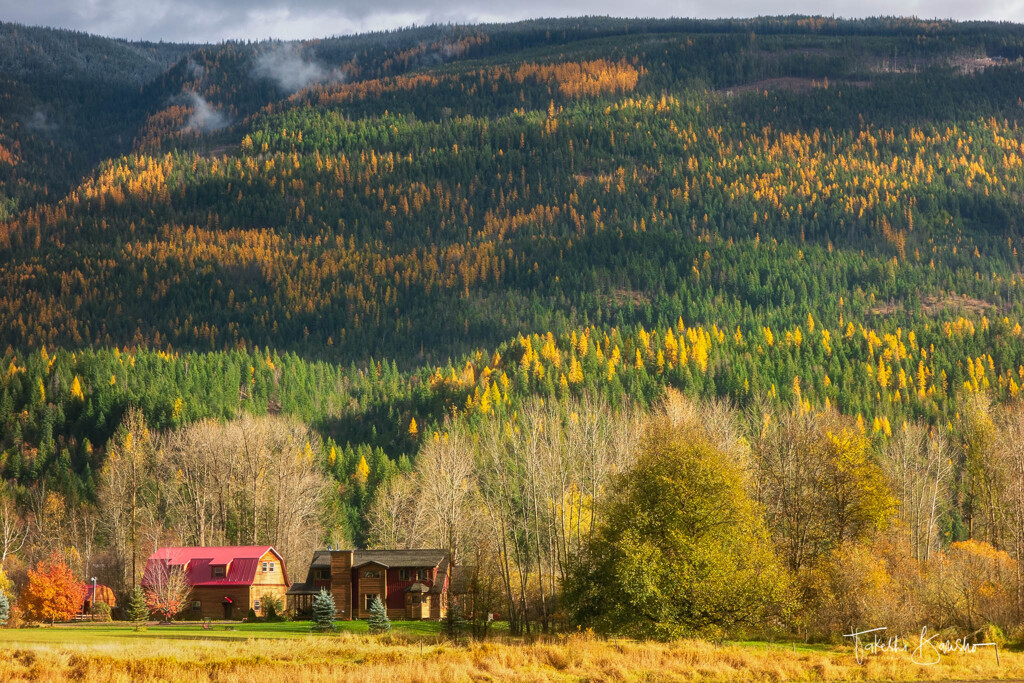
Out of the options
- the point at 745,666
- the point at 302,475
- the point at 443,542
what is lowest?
the point at 745,666

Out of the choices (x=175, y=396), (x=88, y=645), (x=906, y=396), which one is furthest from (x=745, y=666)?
(x=175, y=396)

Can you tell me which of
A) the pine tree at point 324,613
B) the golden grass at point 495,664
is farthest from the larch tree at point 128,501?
the golden grass at point 495,664

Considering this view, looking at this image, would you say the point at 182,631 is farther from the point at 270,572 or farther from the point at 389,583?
the point at 270,572

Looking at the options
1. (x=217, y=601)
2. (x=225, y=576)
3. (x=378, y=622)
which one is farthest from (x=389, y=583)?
(x=378, y=622)

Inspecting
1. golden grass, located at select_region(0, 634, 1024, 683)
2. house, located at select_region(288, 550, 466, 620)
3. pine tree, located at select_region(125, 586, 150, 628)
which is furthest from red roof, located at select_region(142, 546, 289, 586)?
golden grass, located at select_region(0, 634, 1024, 683)

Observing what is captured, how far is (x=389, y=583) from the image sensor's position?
97.6 metres

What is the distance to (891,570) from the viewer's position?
71.7 metres

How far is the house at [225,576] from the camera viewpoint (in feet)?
321

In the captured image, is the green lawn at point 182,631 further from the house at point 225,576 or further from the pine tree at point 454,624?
the house at point 225,576

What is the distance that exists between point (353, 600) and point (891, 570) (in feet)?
147

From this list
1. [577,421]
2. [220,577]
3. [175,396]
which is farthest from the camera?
[175,396]

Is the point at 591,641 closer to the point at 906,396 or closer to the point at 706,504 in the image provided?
the point at 706,504
